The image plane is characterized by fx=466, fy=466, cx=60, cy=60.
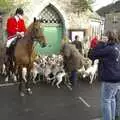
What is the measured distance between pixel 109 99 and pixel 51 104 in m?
4.11

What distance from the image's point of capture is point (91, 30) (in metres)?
29.8

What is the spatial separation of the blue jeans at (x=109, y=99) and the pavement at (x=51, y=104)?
6.26 feet

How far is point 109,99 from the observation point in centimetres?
923

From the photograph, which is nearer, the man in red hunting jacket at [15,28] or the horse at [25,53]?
the horse at [25,53]

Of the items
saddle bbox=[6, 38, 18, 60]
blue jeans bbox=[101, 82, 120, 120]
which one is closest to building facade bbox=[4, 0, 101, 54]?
saddle bbox=[6, 38, 18, 60]

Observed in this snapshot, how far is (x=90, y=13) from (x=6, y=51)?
1472 cm

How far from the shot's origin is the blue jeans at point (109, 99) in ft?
30.2

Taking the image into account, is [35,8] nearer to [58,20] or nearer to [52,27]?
[52,27]

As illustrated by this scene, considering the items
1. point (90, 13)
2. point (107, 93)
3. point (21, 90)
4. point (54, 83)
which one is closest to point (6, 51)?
point (21, 90)

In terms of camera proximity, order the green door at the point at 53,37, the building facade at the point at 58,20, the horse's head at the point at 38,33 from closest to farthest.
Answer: the horse's head at the point at 38,33
the building facade at the point at 58,20
the green door at the point at 53,37

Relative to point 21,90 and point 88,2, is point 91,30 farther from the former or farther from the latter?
point 21,90

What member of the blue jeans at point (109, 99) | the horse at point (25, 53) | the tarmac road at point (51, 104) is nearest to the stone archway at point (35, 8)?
the tarmac road at point (51, 104)

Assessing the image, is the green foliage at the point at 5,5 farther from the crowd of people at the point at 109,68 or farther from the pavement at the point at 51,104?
the crowd of people at the point at 109,68

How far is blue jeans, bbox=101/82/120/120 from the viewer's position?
920 cm
